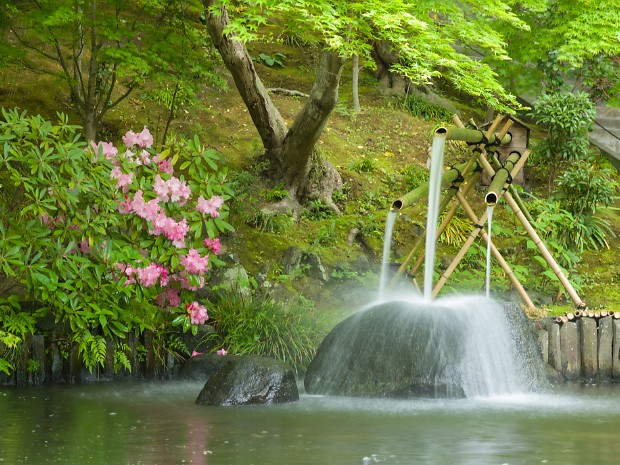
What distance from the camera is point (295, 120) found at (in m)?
12.1

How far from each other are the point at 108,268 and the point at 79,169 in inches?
36.3

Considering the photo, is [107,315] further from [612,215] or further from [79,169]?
[612,215]

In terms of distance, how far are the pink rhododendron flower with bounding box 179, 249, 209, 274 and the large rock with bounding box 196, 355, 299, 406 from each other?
1.29 m

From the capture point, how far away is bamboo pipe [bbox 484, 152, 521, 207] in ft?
29.0

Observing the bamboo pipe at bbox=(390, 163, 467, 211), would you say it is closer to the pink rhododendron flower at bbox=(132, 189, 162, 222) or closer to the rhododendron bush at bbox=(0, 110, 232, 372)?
the rhododendron bush at bbox=(0, 110, 232, 372)

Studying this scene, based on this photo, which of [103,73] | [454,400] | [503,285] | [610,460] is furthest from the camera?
[103,73]

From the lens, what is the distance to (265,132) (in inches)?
490

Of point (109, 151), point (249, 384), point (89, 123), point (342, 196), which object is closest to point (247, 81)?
point (89, 123)

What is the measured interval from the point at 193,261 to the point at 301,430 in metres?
2.78

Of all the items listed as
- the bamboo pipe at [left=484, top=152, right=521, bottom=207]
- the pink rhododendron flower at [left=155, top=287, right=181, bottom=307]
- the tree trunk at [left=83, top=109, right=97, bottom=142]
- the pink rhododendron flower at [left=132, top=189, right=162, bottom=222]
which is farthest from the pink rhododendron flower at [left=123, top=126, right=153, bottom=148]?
the bamboo pipe at [left=484, top=152, right=521, bottom=207]

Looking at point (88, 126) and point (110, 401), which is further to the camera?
point (88, 126)

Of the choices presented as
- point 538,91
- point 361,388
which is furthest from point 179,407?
point 538,91

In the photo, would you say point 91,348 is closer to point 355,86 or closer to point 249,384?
point 249,384

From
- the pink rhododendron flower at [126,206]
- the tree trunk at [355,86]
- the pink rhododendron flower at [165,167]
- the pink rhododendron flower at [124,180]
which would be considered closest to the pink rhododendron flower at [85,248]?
the pink rhododendron flower at [126,206]
